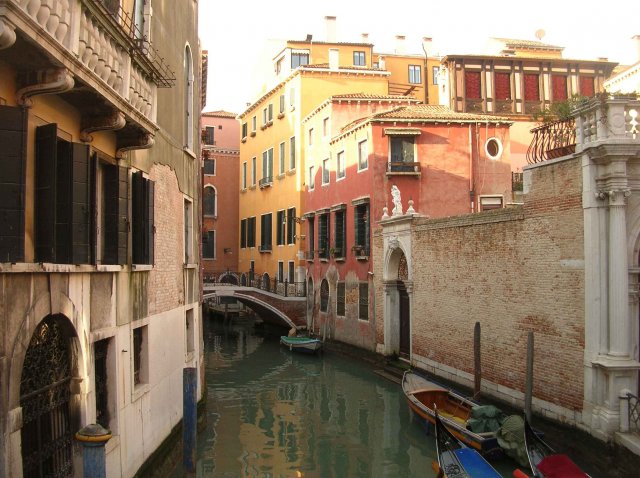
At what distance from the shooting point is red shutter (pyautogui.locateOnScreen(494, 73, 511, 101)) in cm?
2119

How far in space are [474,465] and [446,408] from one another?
11.7 feet

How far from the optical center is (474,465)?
8.03 m

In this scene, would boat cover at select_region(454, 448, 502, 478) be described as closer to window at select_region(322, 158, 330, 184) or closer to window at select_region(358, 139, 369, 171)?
window at select_region(358, 139, 369, 171)

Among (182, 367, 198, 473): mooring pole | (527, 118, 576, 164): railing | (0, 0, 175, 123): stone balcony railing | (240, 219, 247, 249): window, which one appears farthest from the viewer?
(240, 219, 247, 249): window

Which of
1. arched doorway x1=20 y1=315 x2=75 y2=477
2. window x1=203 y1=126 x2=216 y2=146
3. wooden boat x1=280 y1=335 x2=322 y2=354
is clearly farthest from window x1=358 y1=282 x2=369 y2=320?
window x1=203 y1=126 x2=216 y2=146

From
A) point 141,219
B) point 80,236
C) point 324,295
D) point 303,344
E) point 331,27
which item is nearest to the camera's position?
point 80,236

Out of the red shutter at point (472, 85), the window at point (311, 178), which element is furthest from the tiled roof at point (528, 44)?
the window at point (311, 178)

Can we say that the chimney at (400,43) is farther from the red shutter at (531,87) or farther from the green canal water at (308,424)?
the green canal water at (308,424)

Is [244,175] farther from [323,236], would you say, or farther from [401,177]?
[401,177]

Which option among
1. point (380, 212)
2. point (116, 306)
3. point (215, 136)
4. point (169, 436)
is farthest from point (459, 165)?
point (215, 136)

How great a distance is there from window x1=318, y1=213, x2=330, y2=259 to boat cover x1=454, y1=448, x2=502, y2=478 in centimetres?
1416

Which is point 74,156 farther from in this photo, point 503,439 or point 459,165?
point 459,165

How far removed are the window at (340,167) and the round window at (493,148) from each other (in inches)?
173

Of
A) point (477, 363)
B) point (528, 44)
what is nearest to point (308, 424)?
point (477, 363)
